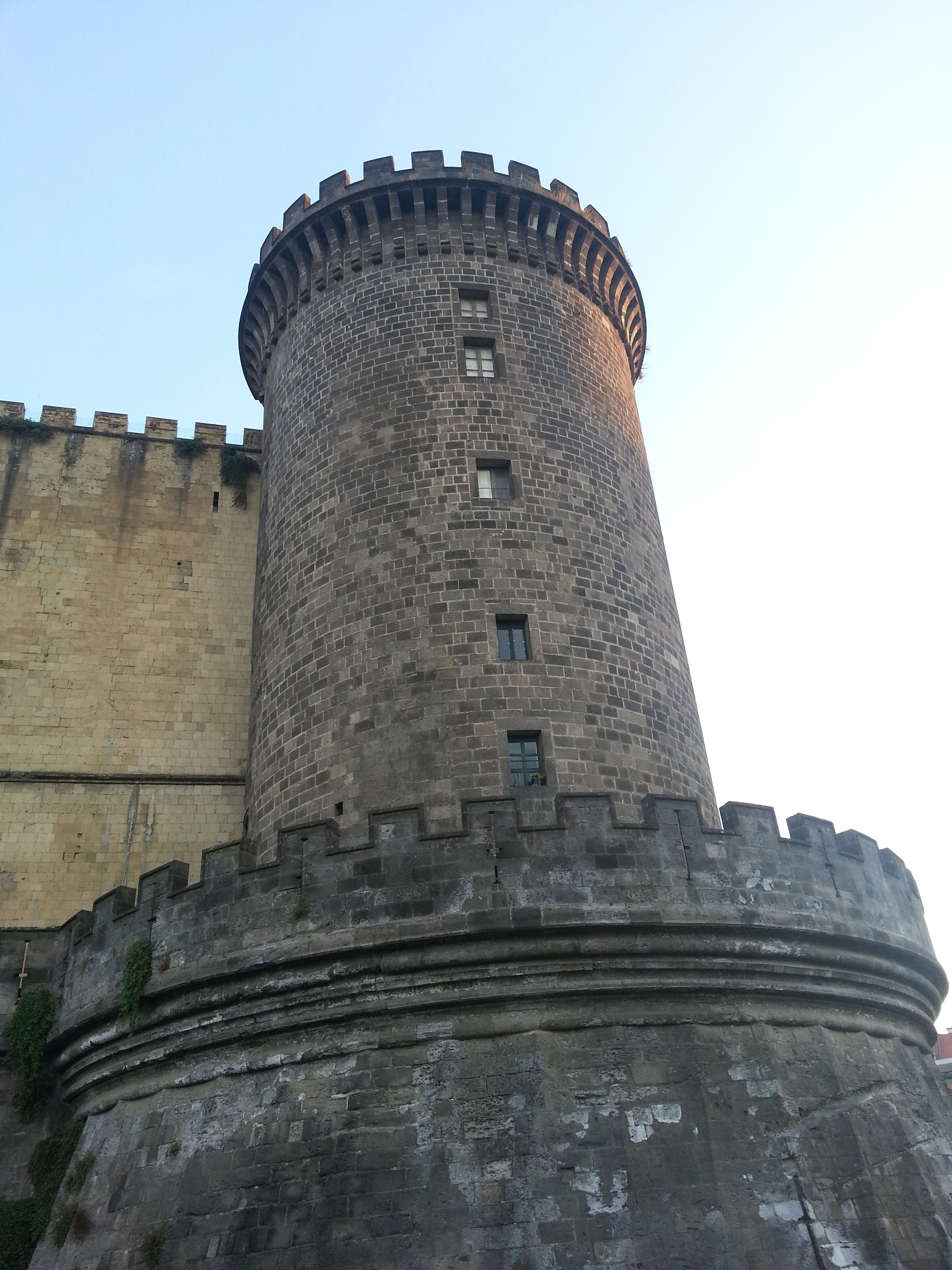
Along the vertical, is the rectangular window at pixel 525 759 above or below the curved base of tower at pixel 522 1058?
above

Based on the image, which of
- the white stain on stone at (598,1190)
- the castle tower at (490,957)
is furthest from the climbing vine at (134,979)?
the white stain on stone at (598,1190)

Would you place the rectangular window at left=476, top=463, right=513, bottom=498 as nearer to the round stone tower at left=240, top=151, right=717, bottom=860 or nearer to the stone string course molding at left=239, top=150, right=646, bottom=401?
the round stone tower at left=240, top=151, right=717, bottom=860

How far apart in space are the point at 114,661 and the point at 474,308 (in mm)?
9554

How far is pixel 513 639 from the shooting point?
15.1 meters

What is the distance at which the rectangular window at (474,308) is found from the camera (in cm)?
1828

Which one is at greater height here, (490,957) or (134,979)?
(134,979)

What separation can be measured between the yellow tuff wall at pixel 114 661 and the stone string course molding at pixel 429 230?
14.0 ft

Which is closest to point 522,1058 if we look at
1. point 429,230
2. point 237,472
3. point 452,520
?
point 452,520

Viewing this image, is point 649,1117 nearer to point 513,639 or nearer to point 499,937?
point 499,937

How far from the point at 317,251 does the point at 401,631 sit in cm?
885

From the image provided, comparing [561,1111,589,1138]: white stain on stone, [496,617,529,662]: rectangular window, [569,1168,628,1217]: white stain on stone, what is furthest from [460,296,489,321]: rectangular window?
[569,1168,628,1217]: white stain on stone

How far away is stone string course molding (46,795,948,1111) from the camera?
10.7 meters

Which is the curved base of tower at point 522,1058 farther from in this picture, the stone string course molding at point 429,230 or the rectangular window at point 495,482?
the stone string course molding at point 429,230

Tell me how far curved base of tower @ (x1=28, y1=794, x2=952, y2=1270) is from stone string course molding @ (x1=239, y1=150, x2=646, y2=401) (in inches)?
466
